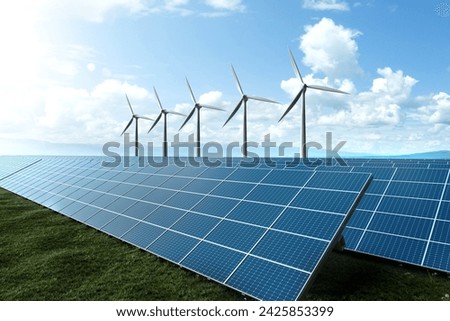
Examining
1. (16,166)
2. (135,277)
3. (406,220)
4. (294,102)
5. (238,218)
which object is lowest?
(16,166)

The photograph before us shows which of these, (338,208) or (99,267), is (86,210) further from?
(338,208)

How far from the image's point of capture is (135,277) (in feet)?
39.2

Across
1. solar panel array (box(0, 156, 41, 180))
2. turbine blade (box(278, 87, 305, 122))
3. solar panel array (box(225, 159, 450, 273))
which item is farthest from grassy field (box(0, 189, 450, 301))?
solar panel array (box(0, 156, 41, 180))

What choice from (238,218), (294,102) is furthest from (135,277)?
(294,102)

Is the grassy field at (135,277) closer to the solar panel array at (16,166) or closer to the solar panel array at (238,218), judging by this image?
the solar panel array at (238,218)

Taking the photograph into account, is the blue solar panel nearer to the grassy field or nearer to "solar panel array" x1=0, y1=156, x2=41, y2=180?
the grassy field

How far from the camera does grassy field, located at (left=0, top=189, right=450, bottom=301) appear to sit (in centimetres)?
1055

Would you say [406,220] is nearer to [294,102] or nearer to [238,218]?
[238,218]

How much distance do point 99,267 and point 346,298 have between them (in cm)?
890

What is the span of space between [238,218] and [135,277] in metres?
4.24

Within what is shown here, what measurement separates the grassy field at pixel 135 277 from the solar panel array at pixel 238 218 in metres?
0.59

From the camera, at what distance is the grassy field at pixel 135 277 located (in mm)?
10555

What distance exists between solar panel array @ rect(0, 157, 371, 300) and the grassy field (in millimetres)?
591

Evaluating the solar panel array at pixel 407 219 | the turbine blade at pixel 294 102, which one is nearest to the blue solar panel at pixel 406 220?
the solar panel array at pixel 407 219
